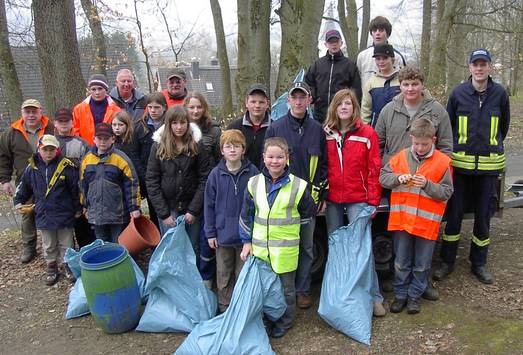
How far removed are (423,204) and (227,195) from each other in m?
1.56

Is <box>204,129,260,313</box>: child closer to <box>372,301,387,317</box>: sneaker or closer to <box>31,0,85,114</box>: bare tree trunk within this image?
<box>372,301,387,317</box>: sneaker

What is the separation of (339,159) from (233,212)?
38.6 inches

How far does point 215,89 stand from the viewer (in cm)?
3088

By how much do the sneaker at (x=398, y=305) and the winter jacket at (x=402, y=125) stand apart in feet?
3.83

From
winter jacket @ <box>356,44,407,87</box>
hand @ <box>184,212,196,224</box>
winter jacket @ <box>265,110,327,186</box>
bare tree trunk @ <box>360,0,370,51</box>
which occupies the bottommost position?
hand @ <box>184,212,196,224</box>

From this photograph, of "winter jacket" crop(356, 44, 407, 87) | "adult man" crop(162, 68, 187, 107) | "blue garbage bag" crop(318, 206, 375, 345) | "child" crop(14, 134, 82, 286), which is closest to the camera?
"blue garbage bag" crop(318, 206, 375, 345)

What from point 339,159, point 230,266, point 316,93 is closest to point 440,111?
point 339,159

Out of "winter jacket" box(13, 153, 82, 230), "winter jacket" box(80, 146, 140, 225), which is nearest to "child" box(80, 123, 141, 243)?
"winter jacket" box(80, 146, 140, 225)

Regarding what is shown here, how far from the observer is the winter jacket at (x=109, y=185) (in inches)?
178

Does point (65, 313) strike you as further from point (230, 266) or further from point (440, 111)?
point (440, 111)

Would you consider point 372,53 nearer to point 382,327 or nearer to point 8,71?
point 382,327

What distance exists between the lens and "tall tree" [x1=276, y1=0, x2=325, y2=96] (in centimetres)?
666

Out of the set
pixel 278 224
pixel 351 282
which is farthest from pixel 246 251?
pixel 351 282

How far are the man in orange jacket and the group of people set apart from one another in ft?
1.16
